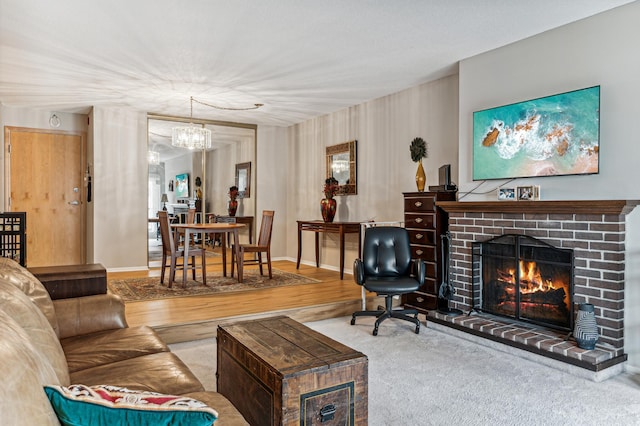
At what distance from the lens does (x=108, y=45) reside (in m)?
3.85

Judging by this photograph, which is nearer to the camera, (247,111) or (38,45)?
(38,45)

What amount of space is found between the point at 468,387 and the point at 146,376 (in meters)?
1.93

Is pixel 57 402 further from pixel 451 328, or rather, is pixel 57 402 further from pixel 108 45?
pixel 108 45

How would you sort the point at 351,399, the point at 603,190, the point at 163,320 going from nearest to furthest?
the point at 351,399 → the point at 603,190 → the point at 163,320

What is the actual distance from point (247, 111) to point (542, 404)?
5.44 m

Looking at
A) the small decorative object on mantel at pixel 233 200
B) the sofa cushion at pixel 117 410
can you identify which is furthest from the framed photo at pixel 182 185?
the sofa cushion at pixel 117 410

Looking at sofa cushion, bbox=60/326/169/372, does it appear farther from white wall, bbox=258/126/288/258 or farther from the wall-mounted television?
white wall, bbox=258/126/288/258

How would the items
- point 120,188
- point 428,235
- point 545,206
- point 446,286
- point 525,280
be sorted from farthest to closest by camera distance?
point 120,188, point 428,235, point 446,286, point 525,280, point 545,206

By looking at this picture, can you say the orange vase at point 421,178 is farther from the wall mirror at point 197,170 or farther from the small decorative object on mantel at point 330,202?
the wall mirror at point 197,170

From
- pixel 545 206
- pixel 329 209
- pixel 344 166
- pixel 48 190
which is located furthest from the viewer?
pixel 48 190

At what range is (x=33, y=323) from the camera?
4.93 ft

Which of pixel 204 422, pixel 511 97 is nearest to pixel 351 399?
pixel 204 422

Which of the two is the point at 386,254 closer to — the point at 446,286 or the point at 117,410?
the point at 446,286

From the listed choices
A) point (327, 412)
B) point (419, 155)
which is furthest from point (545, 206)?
point (327, 412)
